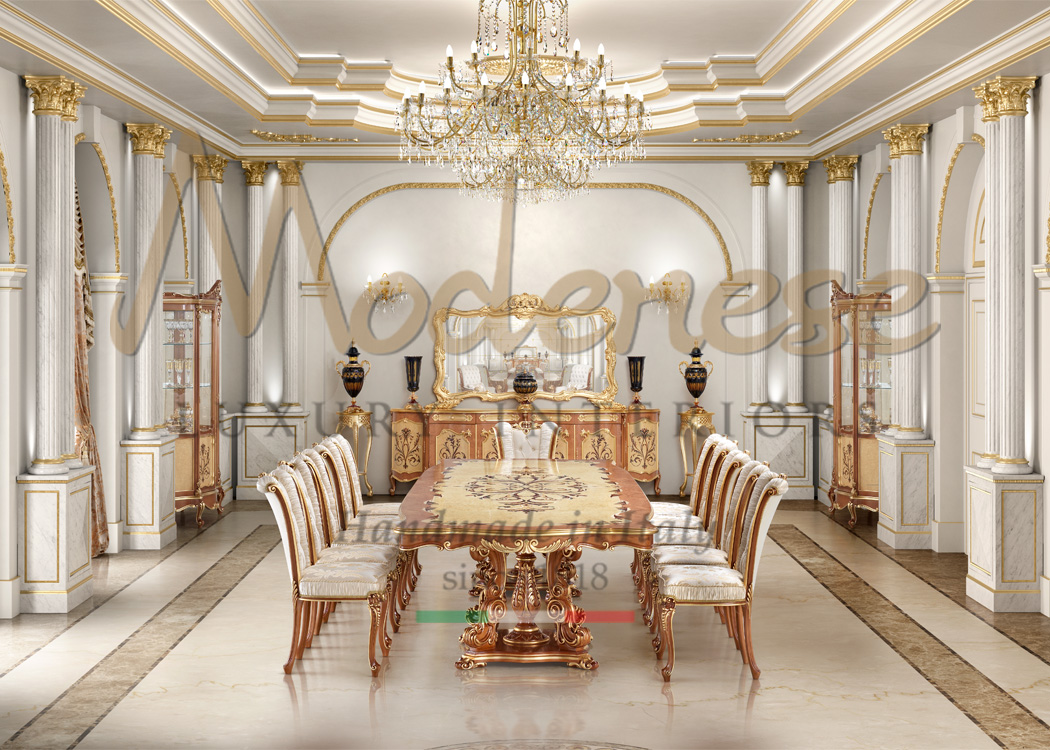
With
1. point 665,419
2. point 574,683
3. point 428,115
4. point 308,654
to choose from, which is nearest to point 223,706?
point 308,654

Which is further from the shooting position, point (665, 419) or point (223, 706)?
point (665, 419)

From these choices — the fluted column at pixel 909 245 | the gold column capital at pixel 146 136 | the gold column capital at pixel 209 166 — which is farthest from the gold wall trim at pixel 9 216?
the fluted column at pixel 909 245

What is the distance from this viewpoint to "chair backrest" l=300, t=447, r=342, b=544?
18.0 ft

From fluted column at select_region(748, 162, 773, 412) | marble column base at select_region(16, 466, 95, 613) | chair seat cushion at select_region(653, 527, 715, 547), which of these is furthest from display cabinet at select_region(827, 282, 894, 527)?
marble column base at select_region(16, 466, 95, 613)

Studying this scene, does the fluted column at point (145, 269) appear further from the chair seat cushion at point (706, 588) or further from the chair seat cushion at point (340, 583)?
the chair seat cushion at point (706, 588)

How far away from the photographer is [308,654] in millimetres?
4930

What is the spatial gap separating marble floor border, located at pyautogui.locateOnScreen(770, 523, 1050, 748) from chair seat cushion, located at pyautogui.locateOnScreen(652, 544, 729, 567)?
101cm

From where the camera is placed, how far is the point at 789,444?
9555mm

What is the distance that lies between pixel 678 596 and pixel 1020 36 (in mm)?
3642

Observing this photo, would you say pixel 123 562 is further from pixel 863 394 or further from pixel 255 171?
pixel 863 394

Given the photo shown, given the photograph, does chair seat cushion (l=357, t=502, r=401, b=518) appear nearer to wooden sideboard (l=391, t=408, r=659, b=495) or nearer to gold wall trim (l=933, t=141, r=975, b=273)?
wooden sideboard (l=391, t=408, r=659, b=495)

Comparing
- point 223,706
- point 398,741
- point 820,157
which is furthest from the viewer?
point 820,157

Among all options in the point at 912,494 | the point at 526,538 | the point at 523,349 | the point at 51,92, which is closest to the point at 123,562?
the point at 51,92

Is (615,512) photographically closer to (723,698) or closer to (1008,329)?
(723,698)
